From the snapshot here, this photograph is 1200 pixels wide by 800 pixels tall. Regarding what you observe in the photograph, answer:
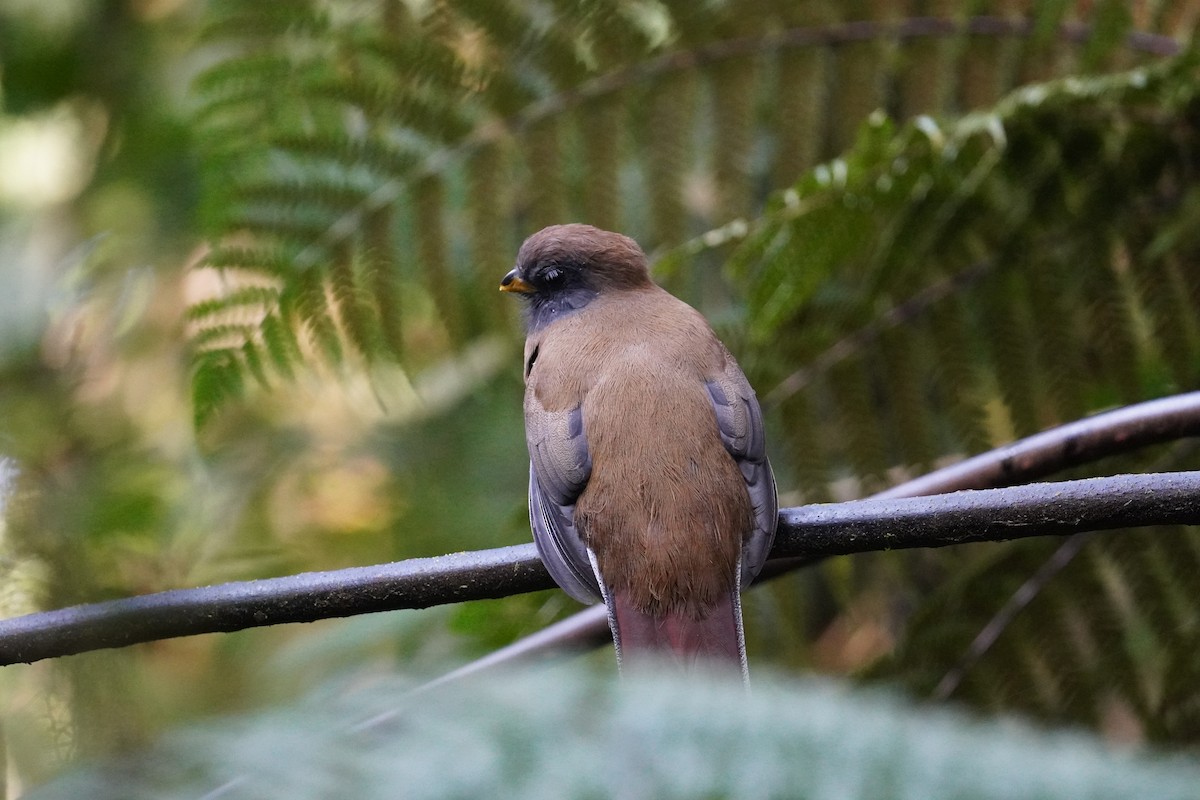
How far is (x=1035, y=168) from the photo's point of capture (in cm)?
246

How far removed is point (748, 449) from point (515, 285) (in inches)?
31.2

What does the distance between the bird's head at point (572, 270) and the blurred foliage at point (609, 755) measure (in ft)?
6.35

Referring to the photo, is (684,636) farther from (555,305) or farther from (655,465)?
(555,305)

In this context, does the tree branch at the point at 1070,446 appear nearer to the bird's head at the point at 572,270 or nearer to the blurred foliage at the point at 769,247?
the blurred foliage at the point at 769,247

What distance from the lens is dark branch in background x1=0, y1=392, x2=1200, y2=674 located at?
1.36m

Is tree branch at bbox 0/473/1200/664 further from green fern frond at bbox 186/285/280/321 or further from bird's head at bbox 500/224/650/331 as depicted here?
green fern frond at bbox 186/285/280/321

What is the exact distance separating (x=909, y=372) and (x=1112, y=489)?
4.47 feet

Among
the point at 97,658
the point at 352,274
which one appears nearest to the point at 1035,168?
the point at 352,274

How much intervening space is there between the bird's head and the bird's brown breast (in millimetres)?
336

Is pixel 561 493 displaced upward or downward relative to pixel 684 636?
upward

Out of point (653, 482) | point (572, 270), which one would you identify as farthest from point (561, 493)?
point (572, 270)

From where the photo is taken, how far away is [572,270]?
251cm

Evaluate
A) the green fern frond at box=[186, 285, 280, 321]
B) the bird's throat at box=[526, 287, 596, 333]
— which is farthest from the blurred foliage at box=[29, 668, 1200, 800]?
the green fern frond at box=[186, 285, 280, 321]

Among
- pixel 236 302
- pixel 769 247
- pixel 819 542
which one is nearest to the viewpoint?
pixel 819 542
